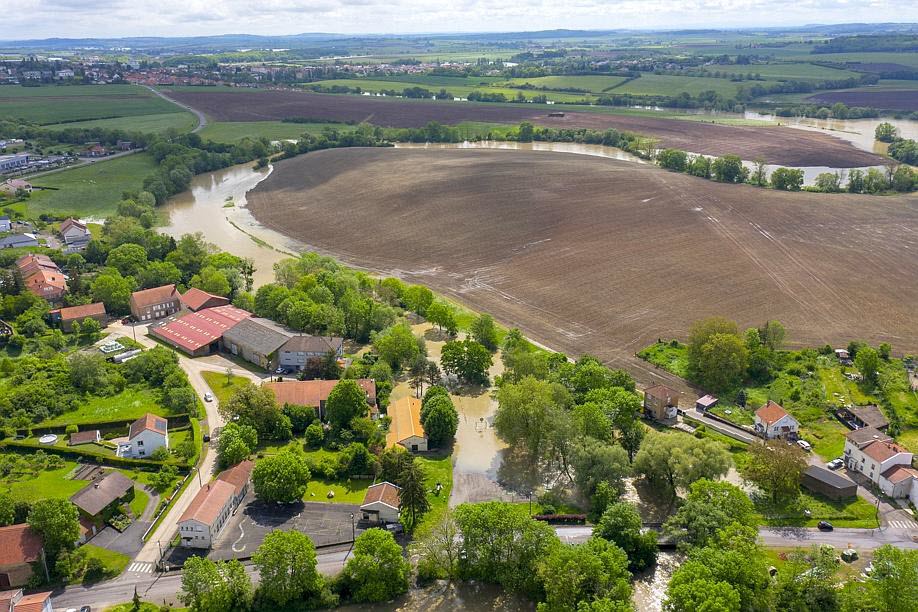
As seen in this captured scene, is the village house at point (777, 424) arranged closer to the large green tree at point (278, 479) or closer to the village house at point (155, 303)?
the large green tree at point (278, 479)

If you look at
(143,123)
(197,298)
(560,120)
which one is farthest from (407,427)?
(143,123)

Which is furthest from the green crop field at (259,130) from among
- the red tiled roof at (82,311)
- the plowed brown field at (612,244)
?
the red tiled roof at (82,311)

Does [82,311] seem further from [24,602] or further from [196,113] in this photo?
[196,113]

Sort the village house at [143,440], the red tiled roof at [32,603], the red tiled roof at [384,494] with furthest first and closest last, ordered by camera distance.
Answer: the village house at [143,440], the red tiled roof at [384,494], the red tiled roof at [32,603]

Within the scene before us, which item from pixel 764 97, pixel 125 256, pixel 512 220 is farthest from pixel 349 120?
pixel 764 97

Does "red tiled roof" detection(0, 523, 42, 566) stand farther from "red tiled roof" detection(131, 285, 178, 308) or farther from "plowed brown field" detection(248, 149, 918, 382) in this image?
"plowed brown field" detection(248, 149, 918, 382)

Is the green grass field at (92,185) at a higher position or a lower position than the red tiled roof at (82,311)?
higher

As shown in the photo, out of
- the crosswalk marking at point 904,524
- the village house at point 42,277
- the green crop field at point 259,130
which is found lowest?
the crosswalk marking at point 904,524

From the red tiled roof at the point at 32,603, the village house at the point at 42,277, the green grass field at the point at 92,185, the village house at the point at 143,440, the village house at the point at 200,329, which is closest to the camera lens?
the red tiled roof at the point at 32,603

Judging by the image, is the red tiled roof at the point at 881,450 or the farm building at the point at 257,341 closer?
the red tiled roof at the point at 881,450
